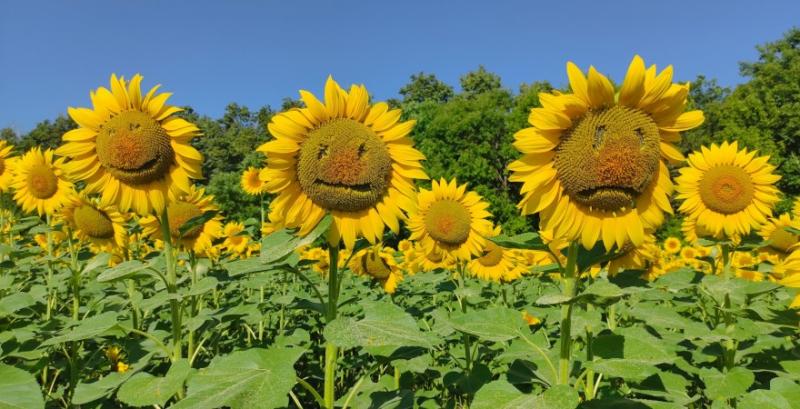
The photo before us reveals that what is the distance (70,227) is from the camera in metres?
3.79

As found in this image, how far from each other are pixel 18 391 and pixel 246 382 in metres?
0.65

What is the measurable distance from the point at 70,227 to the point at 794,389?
450 centimetres

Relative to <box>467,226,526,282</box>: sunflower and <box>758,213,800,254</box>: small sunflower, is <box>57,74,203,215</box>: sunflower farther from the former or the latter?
<box>758,213,800,254</box>: small sunflower

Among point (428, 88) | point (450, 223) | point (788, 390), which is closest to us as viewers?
point (788, 390)

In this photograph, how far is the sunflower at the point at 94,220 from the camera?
12.8ft

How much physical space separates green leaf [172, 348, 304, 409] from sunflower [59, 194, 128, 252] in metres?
2.94

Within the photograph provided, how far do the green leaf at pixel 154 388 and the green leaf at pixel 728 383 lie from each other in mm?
2369

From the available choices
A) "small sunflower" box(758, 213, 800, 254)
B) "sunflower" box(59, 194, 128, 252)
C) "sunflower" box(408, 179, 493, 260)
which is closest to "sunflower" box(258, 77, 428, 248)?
"sunflower" box(408, 179, 493, 260)

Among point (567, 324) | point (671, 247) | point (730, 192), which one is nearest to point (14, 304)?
point (567, 324)

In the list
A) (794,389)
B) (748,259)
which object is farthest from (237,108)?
(794,389)

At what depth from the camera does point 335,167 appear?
1.87 metres

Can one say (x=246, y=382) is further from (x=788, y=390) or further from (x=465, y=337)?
(x=788, y=390)

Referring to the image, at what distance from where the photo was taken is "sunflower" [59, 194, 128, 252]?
3908 millimetres

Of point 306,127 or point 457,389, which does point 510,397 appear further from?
point 457,389
